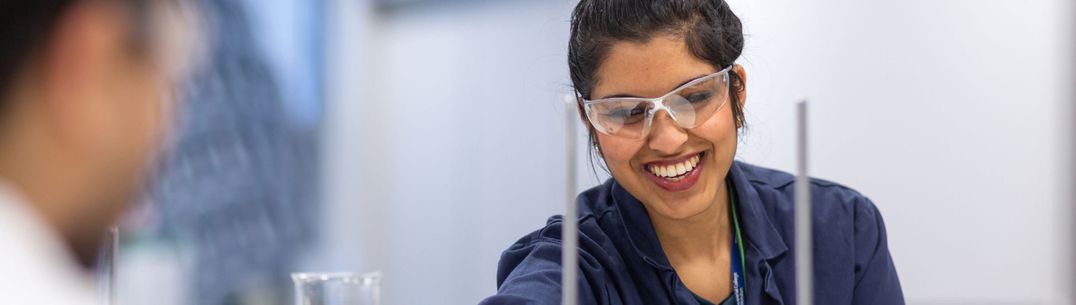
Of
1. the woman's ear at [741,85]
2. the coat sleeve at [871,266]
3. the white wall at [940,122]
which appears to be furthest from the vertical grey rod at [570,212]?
the white wall at [940,122]

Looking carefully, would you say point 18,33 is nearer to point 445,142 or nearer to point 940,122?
point 445,142

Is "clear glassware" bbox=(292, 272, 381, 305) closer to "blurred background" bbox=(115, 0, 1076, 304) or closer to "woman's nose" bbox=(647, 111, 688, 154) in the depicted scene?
"woman's nose" bbox=(647, 111, 688, 154)

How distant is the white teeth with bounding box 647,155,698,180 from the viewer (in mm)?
1170

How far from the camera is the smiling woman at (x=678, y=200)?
45.2 inches

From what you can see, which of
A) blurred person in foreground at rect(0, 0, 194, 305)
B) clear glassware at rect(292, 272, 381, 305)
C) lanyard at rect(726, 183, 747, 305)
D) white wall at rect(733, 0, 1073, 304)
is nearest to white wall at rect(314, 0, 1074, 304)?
white wall at rect(733, 0, 1073, 304)

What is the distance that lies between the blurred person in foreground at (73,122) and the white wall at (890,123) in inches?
26.5

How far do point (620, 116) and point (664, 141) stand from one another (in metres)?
0.06

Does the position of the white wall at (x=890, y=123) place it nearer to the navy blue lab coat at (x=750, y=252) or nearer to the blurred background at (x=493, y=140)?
the blurred background at (x=493, y=140)

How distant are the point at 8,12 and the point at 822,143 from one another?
5.61 ft

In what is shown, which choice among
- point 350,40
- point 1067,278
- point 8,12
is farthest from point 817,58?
point 8,12

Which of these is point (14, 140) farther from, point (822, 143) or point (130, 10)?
A: point (822, 143)

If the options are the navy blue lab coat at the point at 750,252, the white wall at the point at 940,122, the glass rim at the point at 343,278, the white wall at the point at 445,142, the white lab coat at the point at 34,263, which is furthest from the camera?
the white wall at the point at 445,142

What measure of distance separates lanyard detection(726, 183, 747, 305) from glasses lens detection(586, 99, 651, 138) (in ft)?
0.90

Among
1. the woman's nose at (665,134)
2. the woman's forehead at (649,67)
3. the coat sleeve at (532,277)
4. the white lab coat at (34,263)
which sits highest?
the woman's forehead at (649,67)
